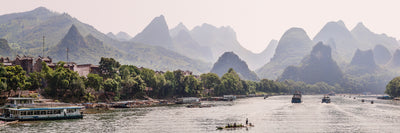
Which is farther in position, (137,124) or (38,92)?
(38,92)

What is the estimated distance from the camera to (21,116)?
92.1 metres

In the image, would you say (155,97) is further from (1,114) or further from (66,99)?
(1,114)

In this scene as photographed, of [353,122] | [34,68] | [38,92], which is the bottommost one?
[353,122]

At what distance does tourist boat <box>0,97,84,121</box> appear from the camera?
92.6 metres

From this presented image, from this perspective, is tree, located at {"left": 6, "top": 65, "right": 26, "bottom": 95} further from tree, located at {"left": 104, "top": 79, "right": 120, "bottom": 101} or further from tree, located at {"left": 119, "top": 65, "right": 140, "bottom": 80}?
tree, located at {"left": 119, "top": 65, "right": 140, "bottom": 80}

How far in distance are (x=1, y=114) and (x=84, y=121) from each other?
2287cm

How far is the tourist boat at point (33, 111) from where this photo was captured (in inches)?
3647

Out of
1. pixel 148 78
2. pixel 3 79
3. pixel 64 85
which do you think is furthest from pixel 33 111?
pixel 148 78

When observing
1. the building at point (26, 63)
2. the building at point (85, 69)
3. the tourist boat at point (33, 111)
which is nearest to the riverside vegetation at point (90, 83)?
the building at point (85, 69)

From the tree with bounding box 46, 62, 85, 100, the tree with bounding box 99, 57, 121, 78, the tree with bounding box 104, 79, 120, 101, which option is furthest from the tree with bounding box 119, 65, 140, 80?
the tree with bounding box 46, 62, 85, 100

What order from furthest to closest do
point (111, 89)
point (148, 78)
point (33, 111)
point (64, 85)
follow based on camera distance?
1. point (148, 78)
2. point (111, 89)
3. point (64, 85)
4. point (33, 111)

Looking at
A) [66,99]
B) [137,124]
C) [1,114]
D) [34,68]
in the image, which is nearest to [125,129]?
[137,124]

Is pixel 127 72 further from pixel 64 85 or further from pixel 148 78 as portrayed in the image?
pixel 64 85

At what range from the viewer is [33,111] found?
94938mm
